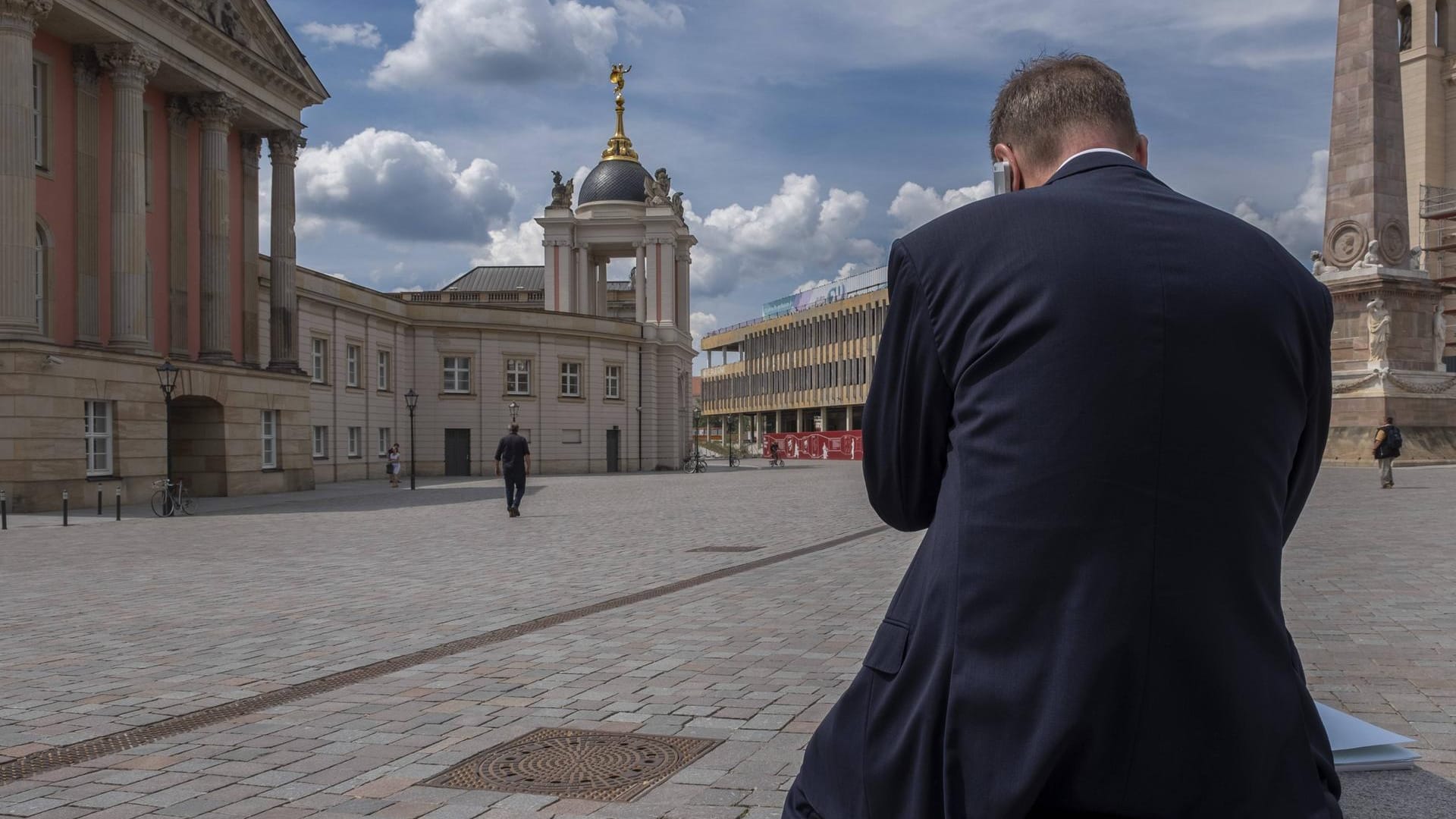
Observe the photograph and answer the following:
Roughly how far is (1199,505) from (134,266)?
103ft

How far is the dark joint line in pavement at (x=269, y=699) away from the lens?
5.12m

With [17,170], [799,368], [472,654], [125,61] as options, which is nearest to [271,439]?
[125,61]

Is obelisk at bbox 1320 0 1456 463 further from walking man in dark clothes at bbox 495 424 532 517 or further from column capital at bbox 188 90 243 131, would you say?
column capital at bbox 188 90 243 131

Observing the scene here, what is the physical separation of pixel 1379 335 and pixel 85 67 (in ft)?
115

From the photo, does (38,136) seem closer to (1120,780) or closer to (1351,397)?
(1120,780)

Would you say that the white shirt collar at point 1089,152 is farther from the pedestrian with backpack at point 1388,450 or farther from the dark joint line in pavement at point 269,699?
the pedestrian with backpack at point 1388,450

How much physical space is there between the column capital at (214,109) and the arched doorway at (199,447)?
7559mm

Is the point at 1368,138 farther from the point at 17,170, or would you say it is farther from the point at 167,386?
the point at 17,170

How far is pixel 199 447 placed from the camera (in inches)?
1259

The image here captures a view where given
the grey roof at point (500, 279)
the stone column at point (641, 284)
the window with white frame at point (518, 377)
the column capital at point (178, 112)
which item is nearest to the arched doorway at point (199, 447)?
the column capital at point (178, 112)

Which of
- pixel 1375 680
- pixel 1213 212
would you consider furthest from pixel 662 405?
pixel 1213 212

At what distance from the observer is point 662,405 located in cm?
6144

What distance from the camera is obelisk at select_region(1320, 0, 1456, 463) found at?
118 ft

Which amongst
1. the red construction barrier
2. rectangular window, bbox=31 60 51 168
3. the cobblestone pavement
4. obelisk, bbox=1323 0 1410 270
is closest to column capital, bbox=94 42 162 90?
rectangular window, bbox=31 60 51 168
